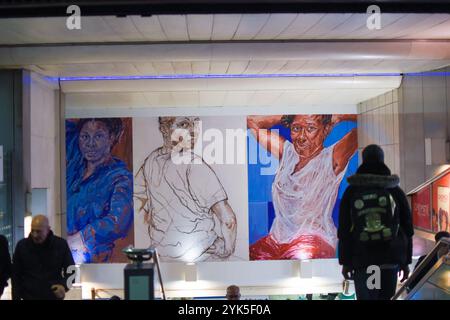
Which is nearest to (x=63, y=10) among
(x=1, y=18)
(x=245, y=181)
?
(x=1, y=18)

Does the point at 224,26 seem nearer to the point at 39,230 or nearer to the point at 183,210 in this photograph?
the point at 39,230

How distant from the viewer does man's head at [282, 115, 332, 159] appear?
30.7 ft

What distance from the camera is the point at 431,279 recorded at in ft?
11.2

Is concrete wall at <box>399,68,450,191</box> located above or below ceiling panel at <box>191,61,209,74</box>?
below

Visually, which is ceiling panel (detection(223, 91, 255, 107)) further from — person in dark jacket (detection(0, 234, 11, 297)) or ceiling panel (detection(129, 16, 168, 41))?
person in dark jacket (detection(0, 234, 11, 297))

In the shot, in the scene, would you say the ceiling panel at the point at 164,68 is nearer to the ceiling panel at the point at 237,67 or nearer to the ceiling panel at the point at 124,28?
the ceiling panel at the point at 237,67

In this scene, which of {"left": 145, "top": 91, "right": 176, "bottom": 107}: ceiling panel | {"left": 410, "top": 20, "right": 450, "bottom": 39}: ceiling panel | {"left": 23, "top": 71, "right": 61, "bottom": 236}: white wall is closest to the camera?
{"left": 410, "top": 20, "right": 450, "bottom": 39}: ceiling panel

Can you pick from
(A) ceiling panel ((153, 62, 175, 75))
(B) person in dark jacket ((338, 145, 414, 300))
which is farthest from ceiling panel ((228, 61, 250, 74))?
(B) person in dark jacket ((338, 145, 414, 300))

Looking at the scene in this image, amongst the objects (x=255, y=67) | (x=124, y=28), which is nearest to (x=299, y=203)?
(x=255, y=67)

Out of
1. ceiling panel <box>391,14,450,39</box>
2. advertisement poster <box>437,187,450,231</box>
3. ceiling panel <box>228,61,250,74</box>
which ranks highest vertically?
ceiling panel <box>228,61,250,74</box>

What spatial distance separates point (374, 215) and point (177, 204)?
634cm

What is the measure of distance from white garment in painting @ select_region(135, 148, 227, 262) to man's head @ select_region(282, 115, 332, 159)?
1.53 metres

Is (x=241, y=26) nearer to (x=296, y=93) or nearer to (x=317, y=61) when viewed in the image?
(x=317, y=61)

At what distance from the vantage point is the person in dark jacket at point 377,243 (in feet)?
10.4
